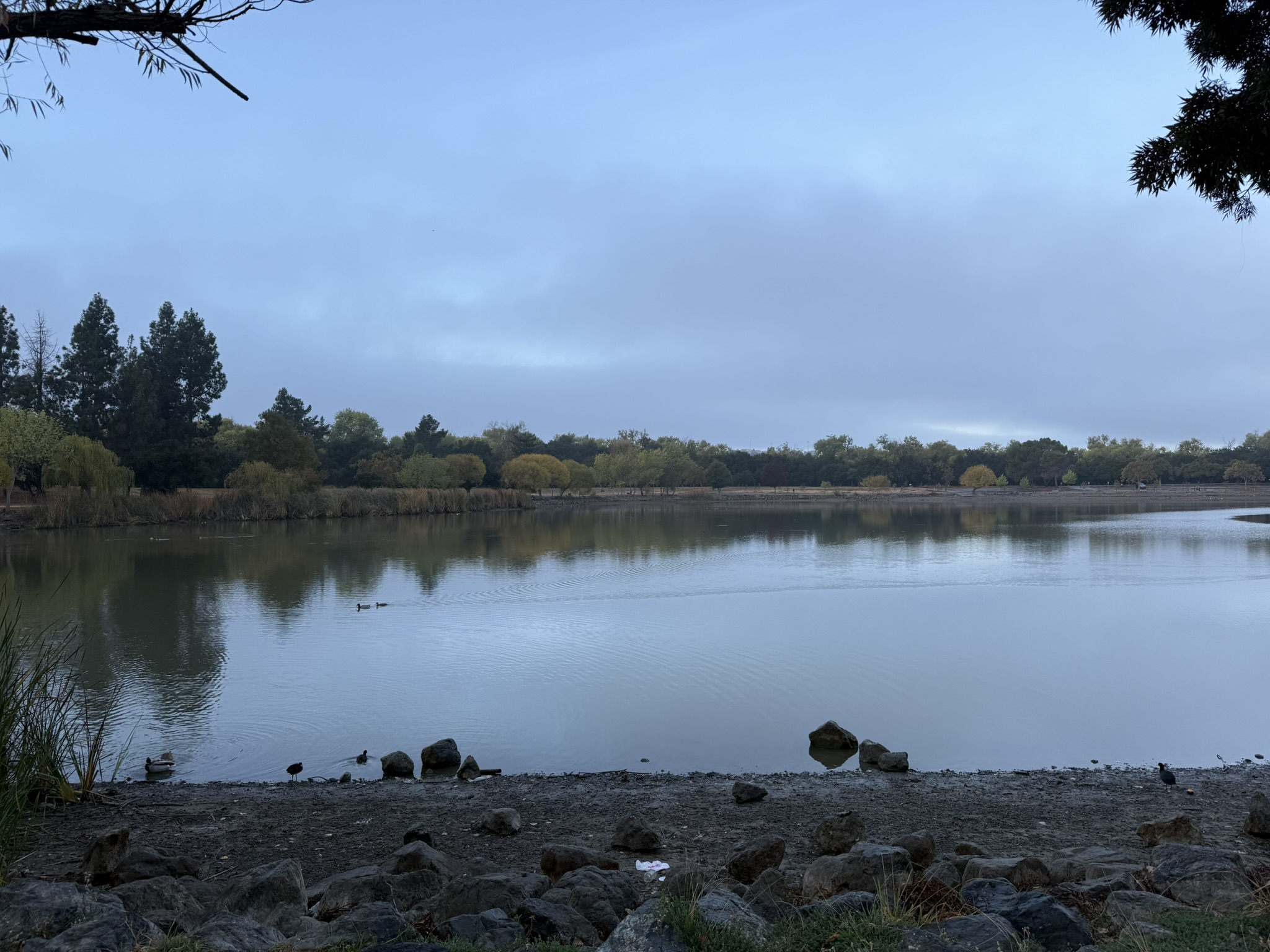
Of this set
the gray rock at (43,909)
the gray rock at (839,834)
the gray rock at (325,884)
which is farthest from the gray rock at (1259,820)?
the gray rock at (43,909)

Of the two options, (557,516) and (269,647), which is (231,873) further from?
(557,516)

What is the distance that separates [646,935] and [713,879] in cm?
147

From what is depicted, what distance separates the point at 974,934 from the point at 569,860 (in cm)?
254

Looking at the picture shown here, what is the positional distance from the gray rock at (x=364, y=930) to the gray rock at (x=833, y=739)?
19.8ft

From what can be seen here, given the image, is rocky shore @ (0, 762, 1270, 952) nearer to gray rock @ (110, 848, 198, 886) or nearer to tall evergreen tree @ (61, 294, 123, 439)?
gray rock @ (110, 848, 198, 886)

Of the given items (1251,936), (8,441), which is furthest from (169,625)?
(8,441)

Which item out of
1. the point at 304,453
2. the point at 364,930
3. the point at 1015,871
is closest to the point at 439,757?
the point at 364,930

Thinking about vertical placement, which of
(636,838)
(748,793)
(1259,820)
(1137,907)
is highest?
(1137,907)

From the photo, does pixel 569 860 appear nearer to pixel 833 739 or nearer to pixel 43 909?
pixel 43 909

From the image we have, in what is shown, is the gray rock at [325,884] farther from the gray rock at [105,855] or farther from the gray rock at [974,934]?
the gray rock at [974,934]

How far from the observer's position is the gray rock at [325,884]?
475 centimetres

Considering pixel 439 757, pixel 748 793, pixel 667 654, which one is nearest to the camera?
pixel 748 793

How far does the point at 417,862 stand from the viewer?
5.17 meters

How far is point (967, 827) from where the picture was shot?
6.40 metres
